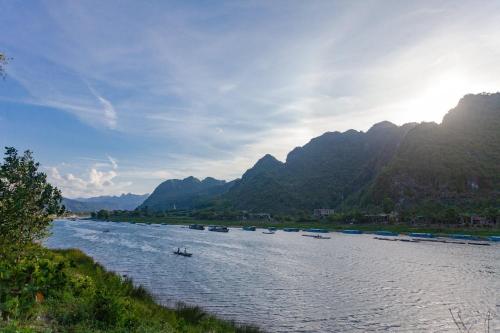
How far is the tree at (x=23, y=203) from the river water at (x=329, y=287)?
55.2ft

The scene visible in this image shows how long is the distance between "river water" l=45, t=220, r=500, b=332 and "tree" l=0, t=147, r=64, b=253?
16812mm

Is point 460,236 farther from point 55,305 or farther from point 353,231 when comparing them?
point 55,305

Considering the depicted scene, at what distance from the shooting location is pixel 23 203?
2872cm

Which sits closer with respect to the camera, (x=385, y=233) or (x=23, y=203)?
(x=23, y=203)

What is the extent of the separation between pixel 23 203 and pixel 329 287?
138 feet

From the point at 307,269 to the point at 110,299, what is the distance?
2208 inches

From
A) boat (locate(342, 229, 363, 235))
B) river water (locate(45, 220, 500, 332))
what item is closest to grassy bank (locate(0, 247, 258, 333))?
river water (locate(45, 220, 500, 332))

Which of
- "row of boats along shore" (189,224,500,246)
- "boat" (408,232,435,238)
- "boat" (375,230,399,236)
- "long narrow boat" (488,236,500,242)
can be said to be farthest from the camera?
"boat" (375,230,399,236)

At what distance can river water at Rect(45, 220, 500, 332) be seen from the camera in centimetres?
3818

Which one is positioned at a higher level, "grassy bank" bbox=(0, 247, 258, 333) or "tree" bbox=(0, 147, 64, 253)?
"tree" bbox=(0, 147, 64, 253)

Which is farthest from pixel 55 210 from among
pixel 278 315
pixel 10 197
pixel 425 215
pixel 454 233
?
pixel 425 215

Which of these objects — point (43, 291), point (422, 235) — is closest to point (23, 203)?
point (43, 291)

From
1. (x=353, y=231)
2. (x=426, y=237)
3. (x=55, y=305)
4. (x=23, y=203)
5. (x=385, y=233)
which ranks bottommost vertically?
(x=426, y=237)

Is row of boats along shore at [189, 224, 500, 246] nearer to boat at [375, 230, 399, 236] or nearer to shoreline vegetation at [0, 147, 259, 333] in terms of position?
boat at [375, 230, 399, 236]
